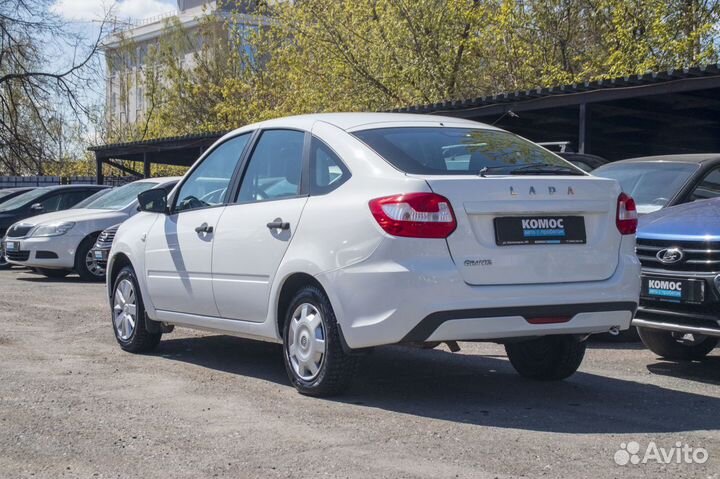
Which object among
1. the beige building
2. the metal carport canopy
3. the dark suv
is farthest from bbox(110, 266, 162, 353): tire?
the beige building

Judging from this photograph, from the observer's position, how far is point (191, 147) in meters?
29.3

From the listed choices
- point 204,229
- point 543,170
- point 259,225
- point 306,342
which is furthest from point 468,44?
point 306,342

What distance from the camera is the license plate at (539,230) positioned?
565 cm

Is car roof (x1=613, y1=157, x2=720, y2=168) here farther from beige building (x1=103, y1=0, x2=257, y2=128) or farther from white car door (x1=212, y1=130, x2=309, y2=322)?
beige building (x1=103, y1=0, x2=257, y2=128)

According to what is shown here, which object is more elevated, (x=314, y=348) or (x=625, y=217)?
(x=625, y=217)

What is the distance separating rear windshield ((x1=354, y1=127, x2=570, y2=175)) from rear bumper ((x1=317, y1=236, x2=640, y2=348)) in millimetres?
594

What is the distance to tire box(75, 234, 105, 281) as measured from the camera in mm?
16281

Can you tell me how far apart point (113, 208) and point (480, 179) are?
1223 cm

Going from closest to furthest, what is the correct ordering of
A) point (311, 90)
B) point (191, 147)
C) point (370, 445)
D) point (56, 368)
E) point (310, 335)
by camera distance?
point (370, 445), point (310, 335), point (56, 368), point (191, 147), point (311, 90)

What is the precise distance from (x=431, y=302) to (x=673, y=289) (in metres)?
2.45

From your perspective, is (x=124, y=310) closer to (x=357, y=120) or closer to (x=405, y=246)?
A: (x=357, y=120)

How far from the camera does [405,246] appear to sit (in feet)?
17.9

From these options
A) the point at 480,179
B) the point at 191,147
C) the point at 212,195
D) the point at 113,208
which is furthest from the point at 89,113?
the point at 480,179

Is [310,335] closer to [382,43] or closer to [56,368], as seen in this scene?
[56,368]
